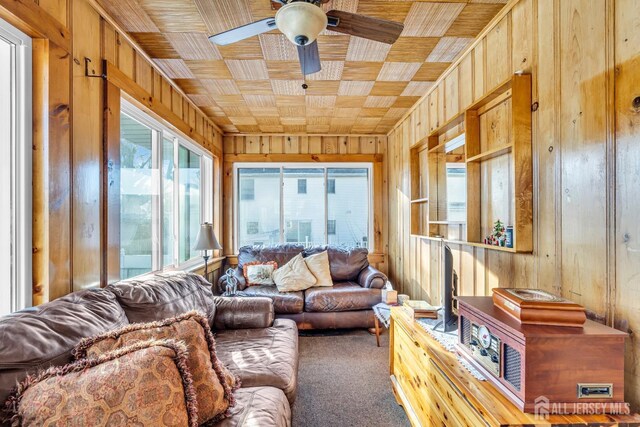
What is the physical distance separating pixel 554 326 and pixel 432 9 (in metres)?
1.84

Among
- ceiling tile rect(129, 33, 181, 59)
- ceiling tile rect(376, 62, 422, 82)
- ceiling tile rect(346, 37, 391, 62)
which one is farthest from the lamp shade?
ceiling tile rect(376, 62, 422, 82)

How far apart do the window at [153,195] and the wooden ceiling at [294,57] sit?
56 centimetres

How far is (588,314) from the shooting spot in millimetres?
1301

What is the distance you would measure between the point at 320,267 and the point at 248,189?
72.0 inches

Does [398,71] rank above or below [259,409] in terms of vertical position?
above

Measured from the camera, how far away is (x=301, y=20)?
4.67 ft

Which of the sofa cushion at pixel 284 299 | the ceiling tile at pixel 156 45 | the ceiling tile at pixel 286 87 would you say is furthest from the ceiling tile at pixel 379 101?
the sofa cushion at pixel 284 299

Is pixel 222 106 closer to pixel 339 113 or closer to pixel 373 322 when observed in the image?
pixel 339 113

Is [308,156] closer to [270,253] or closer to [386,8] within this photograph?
[270,253]

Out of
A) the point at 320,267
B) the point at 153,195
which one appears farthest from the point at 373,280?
A: the point at 153,195

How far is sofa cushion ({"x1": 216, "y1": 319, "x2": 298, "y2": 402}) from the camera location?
5.51 ft

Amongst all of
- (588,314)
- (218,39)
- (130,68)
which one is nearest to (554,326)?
(588,314)

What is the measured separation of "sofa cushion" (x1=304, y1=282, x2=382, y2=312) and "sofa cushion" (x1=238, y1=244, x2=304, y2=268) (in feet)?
2.63

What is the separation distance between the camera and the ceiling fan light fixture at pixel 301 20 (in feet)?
4.60
